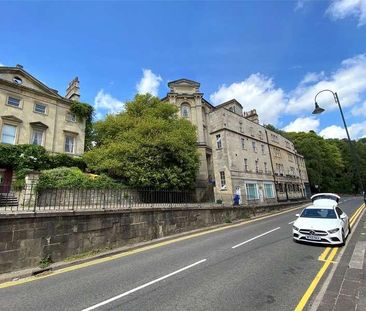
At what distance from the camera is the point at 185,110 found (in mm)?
33375

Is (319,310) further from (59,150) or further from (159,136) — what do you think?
(59,150)

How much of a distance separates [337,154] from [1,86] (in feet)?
236

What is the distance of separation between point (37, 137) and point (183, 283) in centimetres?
2650

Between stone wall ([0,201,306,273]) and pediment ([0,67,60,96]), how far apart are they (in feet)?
75.8

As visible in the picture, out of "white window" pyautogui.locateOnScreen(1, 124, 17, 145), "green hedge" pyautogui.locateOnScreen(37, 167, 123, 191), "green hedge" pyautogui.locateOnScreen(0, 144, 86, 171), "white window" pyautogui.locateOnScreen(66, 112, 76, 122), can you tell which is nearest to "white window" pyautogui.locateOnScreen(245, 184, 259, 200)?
"green hedge" pyautogui.locateOnScreen(37, 167, 123, 191)

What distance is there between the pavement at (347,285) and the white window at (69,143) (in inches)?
1122

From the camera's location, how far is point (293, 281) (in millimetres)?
5941

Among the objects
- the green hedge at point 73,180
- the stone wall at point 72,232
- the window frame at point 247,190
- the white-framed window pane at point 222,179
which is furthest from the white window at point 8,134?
the window frame at point 247,190

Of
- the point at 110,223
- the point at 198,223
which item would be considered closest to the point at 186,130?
the point at 198,223

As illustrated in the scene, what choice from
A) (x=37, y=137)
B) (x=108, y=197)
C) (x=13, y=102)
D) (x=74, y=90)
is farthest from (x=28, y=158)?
(x=108, y=197)

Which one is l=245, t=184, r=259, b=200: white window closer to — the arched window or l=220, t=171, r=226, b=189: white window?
l=220, t=171, r=226, b=189: white window

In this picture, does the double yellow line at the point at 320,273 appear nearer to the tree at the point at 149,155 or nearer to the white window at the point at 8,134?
the tree at the point at 149,155

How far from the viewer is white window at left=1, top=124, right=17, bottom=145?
23.9 m

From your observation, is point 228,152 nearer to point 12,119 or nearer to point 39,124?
point 39,124
